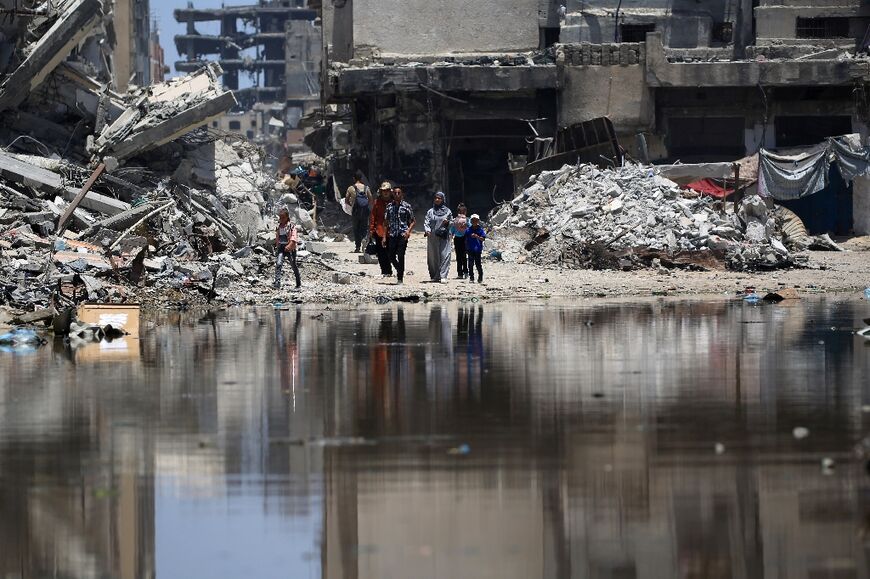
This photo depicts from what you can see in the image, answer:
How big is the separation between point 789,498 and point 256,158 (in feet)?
119

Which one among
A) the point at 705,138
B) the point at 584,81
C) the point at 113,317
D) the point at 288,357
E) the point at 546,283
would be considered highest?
the point at 584,81

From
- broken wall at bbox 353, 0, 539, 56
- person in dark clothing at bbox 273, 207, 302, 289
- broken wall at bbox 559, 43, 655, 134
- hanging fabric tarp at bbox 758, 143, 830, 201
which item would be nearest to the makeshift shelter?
hanging fabric tarp at bbox 758, 143, 830, 201

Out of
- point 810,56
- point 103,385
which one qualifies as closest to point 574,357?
point 103,385

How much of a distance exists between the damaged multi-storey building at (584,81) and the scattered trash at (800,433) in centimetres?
2733

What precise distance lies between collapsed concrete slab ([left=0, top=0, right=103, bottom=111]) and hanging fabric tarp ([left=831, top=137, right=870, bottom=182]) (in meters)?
17.2

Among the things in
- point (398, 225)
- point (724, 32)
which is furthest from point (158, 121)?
point (724, 32)

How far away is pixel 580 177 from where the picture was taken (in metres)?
29.7

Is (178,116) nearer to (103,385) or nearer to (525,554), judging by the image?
(103,385)

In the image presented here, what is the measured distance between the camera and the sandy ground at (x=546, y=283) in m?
21.5

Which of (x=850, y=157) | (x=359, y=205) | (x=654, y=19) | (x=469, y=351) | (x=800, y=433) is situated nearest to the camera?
(x=800, y=433)

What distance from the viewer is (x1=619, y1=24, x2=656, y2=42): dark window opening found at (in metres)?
44.2

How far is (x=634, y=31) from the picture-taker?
44375 millimetres

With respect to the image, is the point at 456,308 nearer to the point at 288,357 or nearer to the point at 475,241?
the point at 475,241

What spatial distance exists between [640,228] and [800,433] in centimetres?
1725
